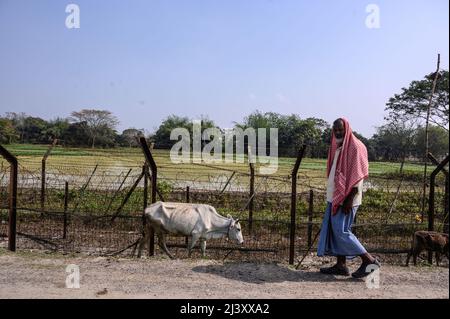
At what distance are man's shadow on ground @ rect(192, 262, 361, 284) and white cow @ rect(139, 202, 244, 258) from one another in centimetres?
56

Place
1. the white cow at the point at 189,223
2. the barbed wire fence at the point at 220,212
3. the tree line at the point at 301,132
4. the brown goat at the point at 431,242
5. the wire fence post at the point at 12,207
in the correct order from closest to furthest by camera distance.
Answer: the brown goat at the point at 431,242, the white cow at the point at 189,223, the wire fence post at the point at 12,207, the barbed wire fence at the point at 220,212, the tree line at the point at 301,132

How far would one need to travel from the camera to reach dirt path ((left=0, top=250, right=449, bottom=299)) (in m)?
5.07

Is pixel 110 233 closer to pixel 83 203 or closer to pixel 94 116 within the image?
pixel 83 203

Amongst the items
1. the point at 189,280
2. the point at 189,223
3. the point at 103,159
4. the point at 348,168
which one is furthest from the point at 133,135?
the point at 103,159

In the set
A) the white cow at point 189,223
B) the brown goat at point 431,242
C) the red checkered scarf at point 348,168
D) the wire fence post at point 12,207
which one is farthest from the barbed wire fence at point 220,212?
the red checkered scarf at point 348,168

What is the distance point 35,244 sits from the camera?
26.5 ft

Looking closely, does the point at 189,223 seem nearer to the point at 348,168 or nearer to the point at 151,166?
the point at 151,166

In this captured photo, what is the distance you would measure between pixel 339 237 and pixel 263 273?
1.16 meters

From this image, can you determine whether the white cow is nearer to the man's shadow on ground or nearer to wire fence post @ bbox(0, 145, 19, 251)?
the man's shadow on ground

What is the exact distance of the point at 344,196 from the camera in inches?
229

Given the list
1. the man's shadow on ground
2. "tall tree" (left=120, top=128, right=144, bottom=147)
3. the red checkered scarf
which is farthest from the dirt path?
"tall tree" (left=120, top=128, right=144, bottom=147)

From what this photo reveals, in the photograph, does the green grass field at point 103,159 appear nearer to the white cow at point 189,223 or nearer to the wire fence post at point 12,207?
the white cow at point 189,223

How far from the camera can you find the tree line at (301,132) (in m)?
24.7

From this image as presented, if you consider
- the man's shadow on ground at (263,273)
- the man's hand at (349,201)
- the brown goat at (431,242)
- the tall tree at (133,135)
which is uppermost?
the tall tree at (133,135)
